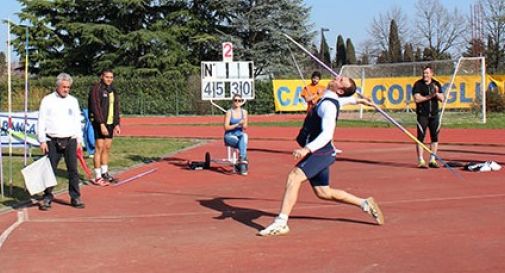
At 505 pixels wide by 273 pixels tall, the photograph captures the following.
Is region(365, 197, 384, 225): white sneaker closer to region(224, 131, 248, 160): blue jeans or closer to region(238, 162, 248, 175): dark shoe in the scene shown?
region(238, 162, 248, 175): dark shoe

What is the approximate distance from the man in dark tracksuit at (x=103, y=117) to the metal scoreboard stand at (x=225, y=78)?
410 centimetres

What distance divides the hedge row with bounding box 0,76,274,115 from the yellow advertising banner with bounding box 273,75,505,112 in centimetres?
237

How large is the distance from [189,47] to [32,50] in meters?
13.1

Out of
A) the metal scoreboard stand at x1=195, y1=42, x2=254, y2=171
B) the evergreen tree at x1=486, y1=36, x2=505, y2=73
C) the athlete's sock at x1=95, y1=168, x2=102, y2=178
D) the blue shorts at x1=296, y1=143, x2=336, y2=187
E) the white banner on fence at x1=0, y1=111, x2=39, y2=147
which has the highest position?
the evergreen tree at x1=486, y1=36, x2=505, y2=73

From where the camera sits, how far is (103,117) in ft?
38.6

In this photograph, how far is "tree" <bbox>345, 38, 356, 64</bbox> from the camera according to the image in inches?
3174

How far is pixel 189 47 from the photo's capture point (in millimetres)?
55719

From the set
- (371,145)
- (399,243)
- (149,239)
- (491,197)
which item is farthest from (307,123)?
(371,145)

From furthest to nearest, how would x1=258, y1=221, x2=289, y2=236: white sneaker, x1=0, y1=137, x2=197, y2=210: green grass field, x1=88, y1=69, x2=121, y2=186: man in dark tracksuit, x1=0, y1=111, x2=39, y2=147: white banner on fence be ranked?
x1=0, y1=111, x2=39, y2=147: white banner on fence
x1=88, y1=69, x2=121, y2=186: man in dark tracksuit
x1=0, y1=137, x2=197, y2=210: green grass field
x1=258, y1=221, x2=289, y2=236: white sneaker

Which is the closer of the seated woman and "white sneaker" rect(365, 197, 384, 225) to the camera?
"white sneaker" rect(365, 197, 384, 225)

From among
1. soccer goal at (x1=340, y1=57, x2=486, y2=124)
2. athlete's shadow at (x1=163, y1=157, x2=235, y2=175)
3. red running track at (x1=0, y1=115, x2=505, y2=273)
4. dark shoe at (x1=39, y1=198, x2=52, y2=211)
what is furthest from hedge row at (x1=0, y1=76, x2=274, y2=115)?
dark shoe at (x1=39, y1=198, x2=52, y2=211)

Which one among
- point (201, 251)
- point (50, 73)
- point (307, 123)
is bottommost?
point (201, 251)

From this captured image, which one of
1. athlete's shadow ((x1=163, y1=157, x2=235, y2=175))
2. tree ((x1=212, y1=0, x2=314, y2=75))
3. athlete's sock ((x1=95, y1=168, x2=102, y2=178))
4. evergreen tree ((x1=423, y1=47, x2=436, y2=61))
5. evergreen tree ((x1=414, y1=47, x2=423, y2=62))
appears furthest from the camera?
evergreen tree ((x1=414, y1=47, x2=423, y2=62))

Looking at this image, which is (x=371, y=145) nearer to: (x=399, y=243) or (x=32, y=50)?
(x=399, y=243)
